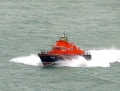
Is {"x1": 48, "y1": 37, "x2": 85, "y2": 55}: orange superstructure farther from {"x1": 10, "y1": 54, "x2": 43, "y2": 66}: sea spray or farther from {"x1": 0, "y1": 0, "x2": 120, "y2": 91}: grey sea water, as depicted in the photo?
{"x1": 10, "y1": 54, "x2": 43, "y2": 66}: sea spray

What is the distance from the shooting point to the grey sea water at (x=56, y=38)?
113 meters

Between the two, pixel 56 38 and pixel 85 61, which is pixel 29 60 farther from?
pixel 56 38

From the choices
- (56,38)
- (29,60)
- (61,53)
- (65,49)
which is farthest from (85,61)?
(56,38)

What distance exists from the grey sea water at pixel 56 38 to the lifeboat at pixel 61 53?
98 centimetres

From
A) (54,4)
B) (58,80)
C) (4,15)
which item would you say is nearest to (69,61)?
(58,80)

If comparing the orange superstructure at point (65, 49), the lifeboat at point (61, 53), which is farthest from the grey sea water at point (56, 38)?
the orange superstructure at point (65, 49)

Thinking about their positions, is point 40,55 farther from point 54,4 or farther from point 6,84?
point 54,4

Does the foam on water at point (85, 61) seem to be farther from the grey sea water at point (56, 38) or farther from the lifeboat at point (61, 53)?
the lifeboat at point (61, 53)

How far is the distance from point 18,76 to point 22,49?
16482mm

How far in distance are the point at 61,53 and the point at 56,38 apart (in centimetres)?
1626

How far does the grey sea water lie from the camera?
11338 centimetres

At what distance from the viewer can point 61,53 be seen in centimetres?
12431

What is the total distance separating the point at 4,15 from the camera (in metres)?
162

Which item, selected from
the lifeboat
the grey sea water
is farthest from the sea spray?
the lifeboat
